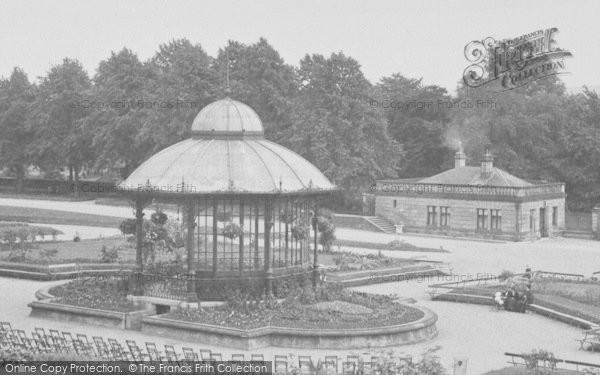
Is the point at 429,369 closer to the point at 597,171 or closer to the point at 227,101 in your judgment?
the point at 227,101

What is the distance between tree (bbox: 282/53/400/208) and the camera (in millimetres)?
83062

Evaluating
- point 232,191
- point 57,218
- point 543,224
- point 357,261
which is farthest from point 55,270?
point 543,224

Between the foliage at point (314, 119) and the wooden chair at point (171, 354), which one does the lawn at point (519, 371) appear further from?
the foliage at point (314, 119)

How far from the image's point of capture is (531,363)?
98.6 feet

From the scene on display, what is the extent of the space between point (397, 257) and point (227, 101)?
20.8 metres

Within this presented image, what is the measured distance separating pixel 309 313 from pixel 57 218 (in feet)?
142

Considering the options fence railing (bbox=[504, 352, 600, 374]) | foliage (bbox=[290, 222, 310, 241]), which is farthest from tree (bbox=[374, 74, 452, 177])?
fence railing (bbox=[504, 352, 600, 374])

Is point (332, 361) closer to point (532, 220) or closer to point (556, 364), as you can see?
point (556, 364)

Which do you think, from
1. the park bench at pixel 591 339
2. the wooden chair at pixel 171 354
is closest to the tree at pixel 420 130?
the park bench at pixel 591 339

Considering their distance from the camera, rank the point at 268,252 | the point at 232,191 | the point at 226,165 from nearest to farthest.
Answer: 1. the point at 232,191
2. the point at 268,252
3. the point at 226,165

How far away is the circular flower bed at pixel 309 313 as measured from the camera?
119 ft

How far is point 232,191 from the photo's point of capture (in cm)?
3947

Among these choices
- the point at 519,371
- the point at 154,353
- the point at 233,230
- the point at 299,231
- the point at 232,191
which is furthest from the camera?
the point at 299,231

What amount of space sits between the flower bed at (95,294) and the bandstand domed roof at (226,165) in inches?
157
